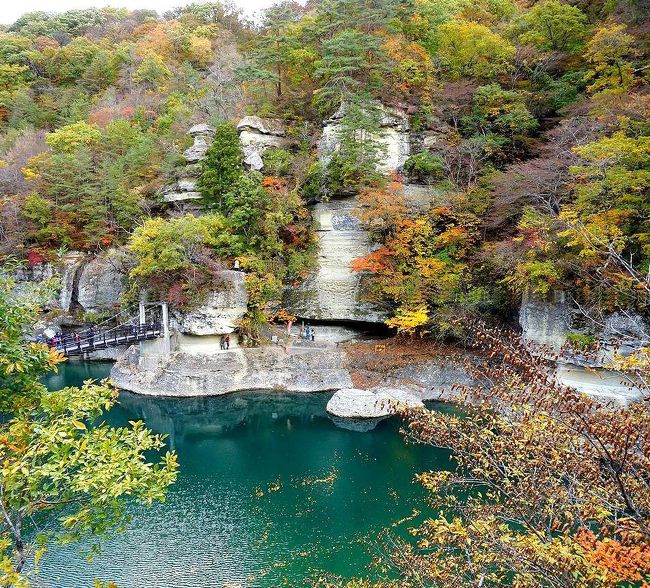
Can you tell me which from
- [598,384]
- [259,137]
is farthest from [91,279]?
[598,384]

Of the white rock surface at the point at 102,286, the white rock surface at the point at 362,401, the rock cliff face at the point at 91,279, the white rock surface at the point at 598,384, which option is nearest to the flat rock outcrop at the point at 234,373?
the white rock surface at the point at 362,401

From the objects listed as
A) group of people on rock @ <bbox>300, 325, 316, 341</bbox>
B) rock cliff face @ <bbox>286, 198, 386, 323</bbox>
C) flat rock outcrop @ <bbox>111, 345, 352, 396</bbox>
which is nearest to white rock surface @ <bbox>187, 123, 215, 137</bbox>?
rock cliff face @ <bbox>286, 198, 386, 323</bbox>

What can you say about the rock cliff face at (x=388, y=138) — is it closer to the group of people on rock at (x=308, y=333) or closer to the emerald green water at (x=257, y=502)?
the group of people on rock at (x=308, y=333)

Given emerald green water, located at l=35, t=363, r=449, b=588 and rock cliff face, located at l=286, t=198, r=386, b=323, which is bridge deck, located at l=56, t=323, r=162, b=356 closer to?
emerald green water, located at l=35, t=363, r=449, b=588

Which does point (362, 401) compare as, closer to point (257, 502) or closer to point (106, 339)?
point (257, 502)

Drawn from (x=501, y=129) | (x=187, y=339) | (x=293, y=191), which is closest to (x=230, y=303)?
(x=187, y=339)

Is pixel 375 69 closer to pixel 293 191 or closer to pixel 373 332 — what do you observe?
pixel 293 191

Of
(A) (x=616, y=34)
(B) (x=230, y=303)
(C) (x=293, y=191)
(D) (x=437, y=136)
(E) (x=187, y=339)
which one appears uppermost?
(A) (x=616, y=34)
